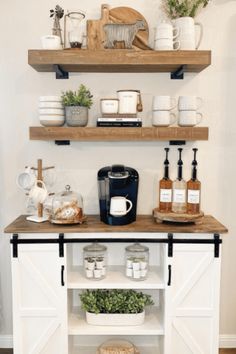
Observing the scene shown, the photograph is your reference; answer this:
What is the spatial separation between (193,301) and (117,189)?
0.76 m

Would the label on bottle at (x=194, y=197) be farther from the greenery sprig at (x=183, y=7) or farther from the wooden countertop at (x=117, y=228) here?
the greenery sprig at (x=183, y=7)

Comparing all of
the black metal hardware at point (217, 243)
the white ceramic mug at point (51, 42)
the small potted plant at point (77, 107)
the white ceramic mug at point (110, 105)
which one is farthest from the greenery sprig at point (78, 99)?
the black metal hardware at point (217, 243)

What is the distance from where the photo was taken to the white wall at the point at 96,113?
101 inches

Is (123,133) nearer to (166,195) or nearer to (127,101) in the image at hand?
(127,101)

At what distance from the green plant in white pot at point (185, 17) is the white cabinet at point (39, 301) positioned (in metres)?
1.39

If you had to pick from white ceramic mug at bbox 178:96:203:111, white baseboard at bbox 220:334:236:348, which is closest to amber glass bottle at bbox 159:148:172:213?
white ceramic mug at bbox 178:96:203:111

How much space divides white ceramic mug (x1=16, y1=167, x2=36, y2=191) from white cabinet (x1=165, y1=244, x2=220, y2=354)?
911mm

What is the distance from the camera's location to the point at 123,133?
2.35 m

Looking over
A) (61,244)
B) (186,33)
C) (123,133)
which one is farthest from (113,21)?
(61,244)

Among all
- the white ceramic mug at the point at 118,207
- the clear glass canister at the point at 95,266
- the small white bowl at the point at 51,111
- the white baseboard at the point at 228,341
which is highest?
the small white bowl at the point at 51,111

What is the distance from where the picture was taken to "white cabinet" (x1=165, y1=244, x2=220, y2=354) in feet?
7.53

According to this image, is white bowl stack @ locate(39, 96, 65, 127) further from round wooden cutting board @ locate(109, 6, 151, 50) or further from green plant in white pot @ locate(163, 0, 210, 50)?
green plant in white pot @ locate(163, 0, 210, 50)

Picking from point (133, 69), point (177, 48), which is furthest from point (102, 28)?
point (177, 48)

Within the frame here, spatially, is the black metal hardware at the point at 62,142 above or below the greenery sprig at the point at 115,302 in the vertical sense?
above
